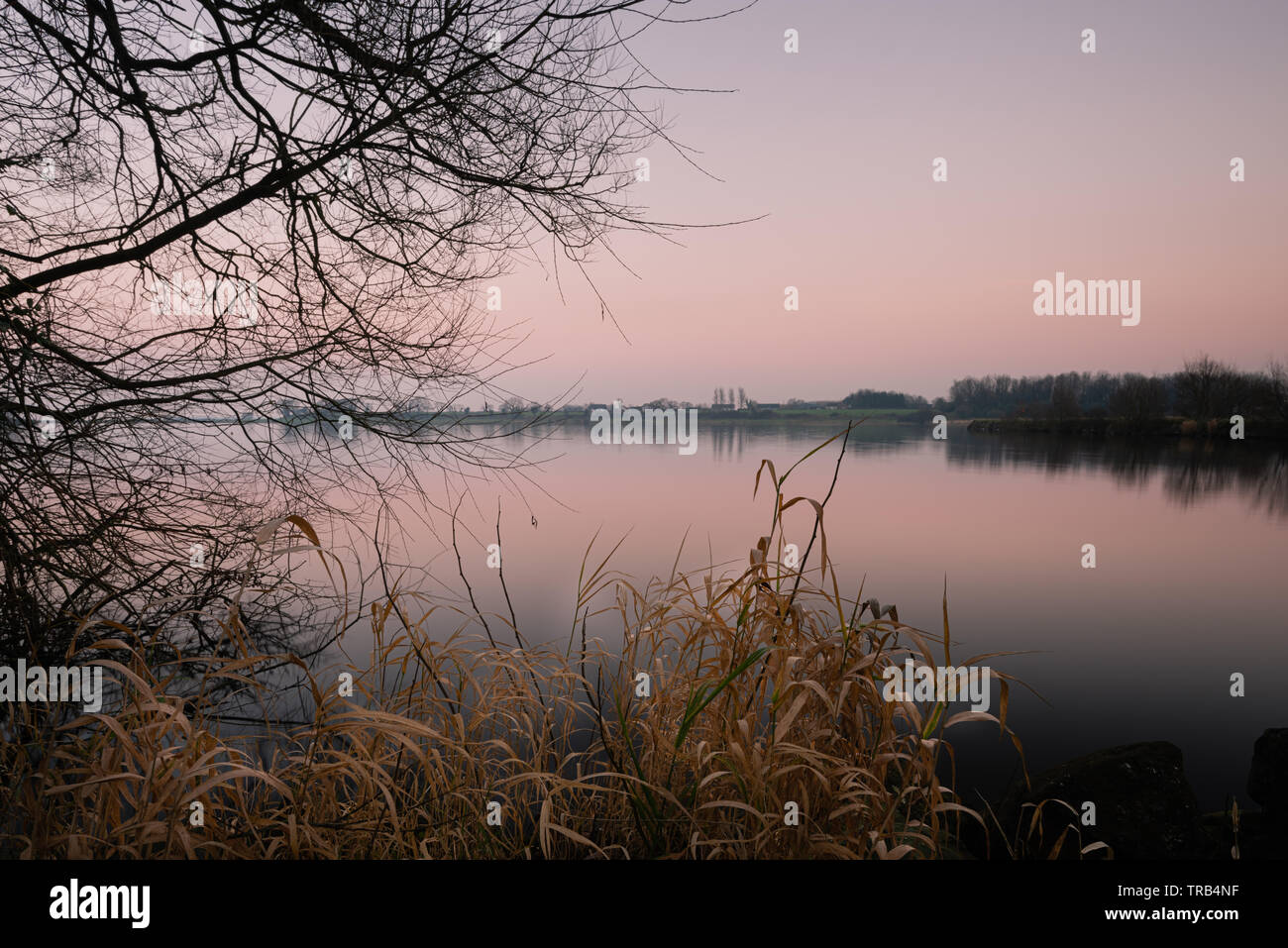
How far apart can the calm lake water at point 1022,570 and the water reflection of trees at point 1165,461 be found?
34.3 inches

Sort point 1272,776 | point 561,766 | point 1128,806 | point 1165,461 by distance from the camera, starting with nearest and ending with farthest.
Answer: point 561,766, point 1128,806, point 1272,776, point 1165,461

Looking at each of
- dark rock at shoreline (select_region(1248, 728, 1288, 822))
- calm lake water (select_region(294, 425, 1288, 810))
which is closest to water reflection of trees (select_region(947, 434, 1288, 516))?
calm lake water (select_region(294, 425, 1288, 810))

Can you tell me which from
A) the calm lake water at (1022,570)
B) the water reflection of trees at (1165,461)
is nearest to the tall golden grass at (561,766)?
the calm lake water at (1022,570)

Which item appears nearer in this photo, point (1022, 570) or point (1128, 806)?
point (1128, 806)

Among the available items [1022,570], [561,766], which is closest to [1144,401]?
[1022,570]

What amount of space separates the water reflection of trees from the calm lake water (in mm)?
871

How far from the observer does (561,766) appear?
6.75 ft

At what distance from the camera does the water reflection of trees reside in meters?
16.2

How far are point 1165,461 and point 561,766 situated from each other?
29.6m

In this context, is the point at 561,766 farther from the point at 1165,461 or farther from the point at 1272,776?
the point at 1165,461

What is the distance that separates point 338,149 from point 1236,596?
993 centimetres

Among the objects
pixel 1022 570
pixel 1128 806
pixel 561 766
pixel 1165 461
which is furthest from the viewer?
pixel 1165 461

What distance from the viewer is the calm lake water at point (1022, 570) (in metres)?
4.37
